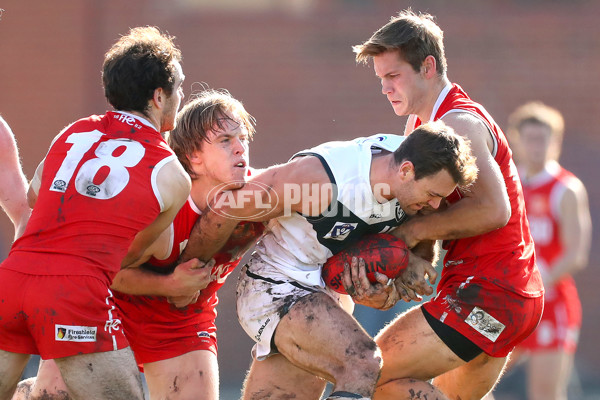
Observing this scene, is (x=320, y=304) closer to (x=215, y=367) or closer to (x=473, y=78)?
(x=215, y=367)

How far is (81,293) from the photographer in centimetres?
358

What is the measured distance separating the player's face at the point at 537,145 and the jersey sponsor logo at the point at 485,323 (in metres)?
3.31

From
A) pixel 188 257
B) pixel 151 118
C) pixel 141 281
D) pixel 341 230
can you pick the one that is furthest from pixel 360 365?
pixel 151 118

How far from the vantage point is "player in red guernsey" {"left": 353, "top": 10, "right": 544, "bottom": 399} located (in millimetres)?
4102

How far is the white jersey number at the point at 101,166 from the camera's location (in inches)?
147

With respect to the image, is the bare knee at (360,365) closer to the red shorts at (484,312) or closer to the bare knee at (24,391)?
the red shorts at (484,312)

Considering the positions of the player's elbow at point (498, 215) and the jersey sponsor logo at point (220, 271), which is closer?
the player's elbow at point (498, 215)

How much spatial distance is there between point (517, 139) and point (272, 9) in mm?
5154

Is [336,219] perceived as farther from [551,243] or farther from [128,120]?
[551,243]

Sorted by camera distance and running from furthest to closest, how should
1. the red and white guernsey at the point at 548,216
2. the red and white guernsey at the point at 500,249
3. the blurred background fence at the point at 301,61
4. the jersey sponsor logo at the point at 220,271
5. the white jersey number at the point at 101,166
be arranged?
the blurred background fence at the point at 301,61, the red and white guernsey at the point at 548,216, the jersey sponsor logo at the point at 220,271, the red and white guernsey at the point at 500,249, the white jersey number at the point at 101,166

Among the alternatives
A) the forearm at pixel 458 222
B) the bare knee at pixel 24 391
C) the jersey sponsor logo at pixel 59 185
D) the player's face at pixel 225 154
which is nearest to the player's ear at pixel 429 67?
the forearm at pixel 458 222

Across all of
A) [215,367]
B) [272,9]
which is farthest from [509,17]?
[215,367]

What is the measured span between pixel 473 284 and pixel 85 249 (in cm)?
187

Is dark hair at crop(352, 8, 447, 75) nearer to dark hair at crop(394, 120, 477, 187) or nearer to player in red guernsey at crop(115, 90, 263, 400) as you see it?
dark hair at crop(394, 120, 477, 187)
